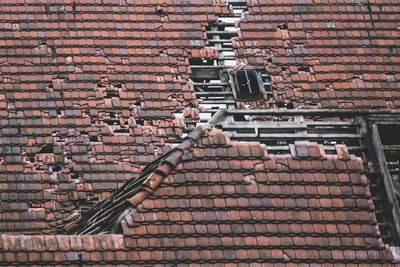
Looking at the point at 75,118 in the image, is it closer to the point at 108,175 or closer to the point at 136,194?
the point at 108,175

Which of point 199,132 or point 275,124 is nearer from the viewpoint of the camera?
point 199,132

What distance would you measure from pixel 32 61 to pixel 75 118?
4.35 feet

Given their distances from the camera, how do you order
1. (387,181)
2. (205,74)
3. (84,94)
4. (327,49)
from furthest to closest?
(327,49) → (205,74) → (84,94) → (387,181)

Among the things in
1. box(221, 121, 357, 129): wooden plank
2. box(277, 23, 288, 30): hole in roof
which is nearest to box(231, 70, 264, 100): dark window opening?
box(277, 23, 288, 30): hole in roof

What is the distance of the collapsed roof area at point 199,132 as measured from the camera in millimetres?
14781

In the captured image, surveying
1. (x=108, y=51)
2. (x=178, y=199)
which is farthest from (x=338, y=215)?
(x=108, y=51)

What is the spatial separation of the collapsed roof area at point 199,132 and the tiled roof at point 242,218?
2 cm

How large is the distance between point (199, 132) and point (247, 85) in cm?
436

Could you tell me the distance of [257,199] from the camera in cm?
1514

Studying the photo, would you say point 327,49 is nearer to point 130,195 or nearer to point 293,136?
point 293,136

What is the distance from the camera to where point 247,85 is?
19656 millimetres

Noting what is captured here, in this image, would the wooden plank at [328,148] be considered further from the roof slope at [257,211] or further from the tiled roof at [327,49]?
the tiled roof at [327,49]

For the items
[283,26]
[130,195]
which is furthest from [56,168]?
[283,26]

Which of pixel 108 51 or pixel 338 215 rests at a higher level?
pixel 108 51
